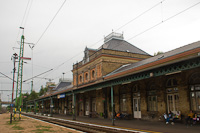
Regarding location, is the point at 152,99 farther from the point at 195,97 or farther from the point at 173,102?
the point at 195,97

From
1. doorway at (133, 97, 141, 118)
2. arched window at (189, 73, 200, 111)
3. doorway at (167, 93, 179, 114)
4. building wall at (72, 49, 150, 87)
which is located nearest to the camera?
arched window at (189, 73, 200, 111)

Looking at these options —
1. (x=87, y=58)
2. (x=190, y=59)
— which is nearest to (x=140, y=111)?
(x=190, y=59)

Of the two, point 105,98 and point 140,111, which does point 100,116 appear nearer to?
point 105,98

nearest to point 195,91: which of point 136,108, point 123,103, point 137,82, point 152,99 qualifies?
point 152,99

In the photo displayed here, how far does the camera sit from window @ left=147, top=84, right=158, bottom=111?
58.7ft

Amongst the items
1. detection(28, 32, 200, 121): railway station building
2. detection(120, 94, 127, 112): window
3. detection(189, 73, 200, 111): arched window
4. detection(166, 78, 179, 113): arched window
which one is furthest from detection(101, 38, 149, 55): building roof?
detection(189, 73, 200, 111): arched window

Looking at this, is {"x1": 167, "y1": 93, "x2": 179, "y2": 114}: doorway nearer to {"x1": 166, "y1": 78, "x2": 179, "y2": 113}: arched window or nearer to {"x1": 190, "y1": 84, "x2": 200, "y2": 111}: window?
{"x1": 166, "y1": 78, "x2": 179, "y2": 113}: arched window

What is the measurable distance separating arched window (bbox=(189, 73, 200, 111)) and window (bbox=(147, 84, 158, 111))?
12.5 feet

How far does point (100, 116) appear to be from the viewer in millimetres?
26172

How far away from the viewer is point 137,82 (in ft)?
65.6

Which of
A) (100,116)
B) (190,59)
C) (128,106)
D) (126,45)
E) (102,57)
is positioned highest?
(126,45)

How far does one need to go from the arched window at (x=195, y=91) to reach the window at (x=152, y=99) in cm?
381

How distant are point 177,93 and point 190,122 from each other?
111 inches

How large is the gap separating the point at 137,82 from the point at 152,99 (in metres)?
2.52
